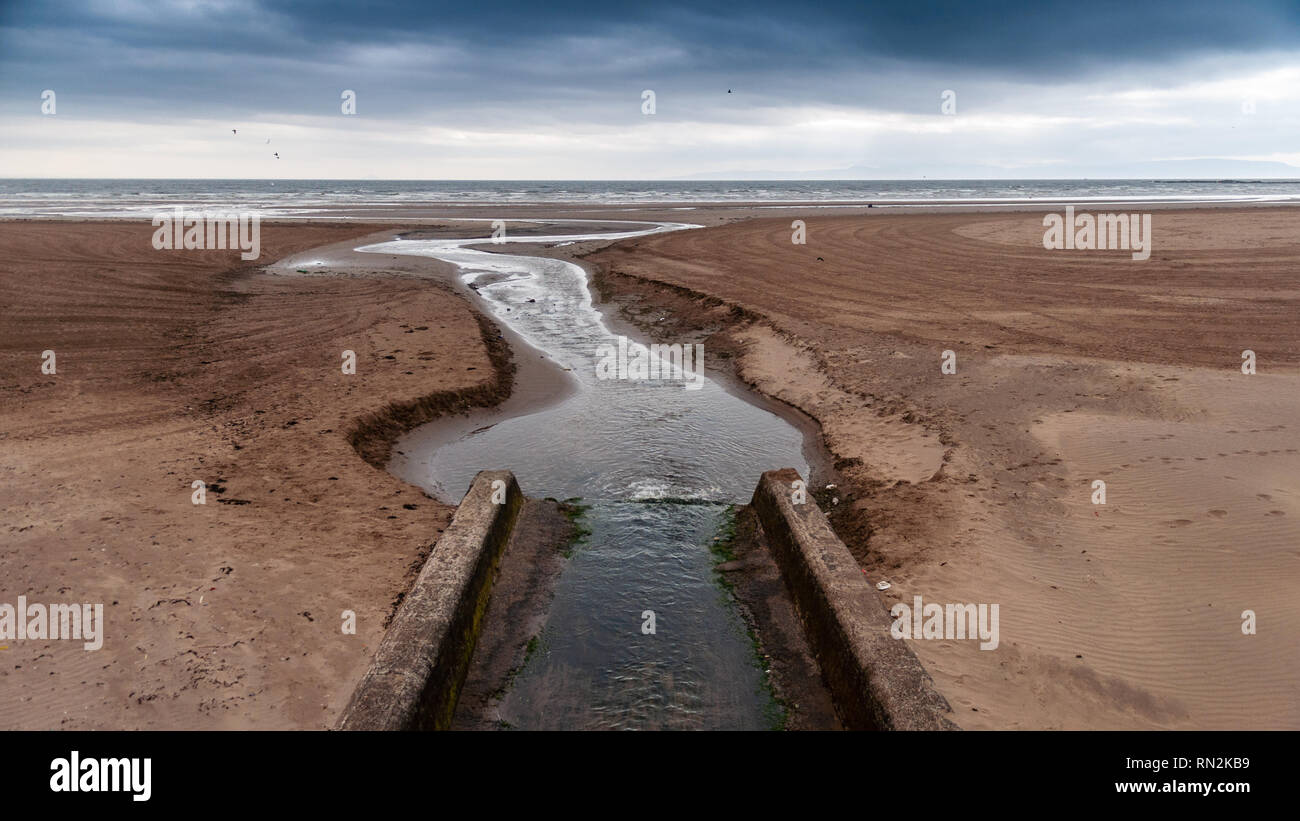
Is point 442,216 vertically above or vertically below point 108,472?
above

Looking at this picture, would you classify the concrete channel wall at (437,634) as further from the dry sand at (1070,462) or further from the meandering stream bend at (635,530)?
the dry sand at (1070,462)

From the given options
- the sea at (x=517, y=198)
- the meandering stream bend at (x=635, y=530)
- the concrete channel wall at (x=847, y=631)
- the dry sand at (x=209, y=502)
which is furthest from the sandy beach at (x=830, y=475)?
the sea at (x=517, y=198)

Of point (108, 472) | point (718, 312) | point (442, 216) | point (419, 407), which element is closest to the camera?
→ point (108, 472)

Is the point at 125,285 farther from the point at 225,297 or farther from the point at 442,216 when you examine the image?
the point at 442,216

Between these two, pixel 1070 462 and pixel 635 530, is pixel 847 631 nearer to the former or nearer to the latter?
pixel 635 530

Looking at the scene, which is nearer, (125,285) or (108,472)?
(108,472)

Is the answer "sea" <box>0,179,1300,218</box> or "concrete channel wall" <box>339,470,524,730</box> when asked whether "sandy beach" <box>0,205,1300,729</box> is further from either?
"sea" <box>0,179,1300,218</box>

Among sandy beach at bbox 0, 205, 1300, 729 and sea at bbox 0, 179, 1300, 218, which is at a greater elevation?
sea at bbox 0, 179, 1300, 218

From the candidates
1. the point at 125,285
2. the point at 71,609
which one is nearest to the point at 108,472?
the point at 71,609

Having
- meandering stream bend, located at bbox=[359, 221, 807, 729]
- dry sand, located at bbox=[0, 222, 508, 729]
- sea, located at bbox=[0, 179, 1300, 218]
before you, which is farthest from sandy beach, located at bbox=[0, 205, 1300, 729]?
sea, located at bbox=[0, 179, 1300, 218]
